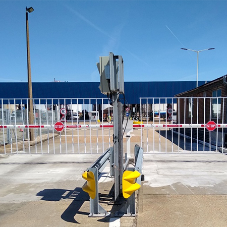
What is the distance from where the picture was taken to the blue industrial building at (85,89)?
35969 millimetres

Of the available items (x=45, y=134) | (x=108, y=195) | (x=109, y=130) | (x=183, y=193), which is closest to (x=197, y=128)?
(x=109, y=130)

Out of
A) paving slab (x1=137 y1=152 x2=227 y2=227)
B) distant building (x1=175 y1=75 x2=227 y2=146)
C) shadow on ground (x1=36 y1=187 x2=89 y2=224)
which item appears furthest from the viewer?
distant building (x1=175 y1=75 x2=227 y2=146)

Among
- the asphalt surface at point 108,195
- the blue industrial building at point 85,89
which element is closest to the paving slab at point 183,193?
the asphalt surface at point 108,195

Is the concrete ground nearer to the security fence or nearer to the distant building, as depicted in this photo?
the security fence

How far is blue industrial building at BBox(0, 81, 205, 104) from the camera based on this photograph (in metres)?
36.0

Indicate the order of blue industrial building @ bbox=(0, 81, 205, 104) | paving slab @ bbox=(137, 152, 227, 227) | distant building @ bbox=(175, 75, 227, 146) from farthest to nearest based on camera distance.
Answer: blue industrial building @ bbox=(0, 81, 205, 104) < distant building @ bbox=(175, 75, 227, 146) < paving slab @ bbox=(137, 152, 227, 227)

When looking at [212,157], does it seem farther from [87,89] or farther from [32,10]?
[87,89]

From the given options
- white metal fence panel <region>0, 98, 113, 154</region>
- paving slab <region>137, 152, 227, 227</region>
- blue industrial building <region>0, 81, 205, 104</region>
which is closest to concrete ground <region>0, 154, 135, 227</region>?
paving slab <region>137, 152, 227, 227</region>

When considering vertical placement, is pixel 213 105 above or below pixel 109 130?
above

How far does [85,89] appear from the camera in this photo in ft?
118

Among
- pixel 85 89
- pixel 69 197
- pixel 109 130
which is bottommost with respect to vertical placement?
pixel 69 197

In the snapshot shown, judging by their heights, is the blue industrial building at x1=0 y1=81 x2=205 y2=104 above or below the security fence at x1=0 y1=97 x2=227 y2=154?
above

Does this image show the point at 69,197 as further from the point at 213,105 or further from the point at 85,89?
the point at 85,89

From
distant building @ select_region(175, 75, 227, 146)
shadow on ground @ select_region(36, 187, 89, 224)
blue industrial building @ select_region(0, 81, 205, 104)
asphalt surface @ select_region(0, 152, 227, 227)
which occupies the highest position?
blue industrial building @ select_region(0, 81, 205, 104)
